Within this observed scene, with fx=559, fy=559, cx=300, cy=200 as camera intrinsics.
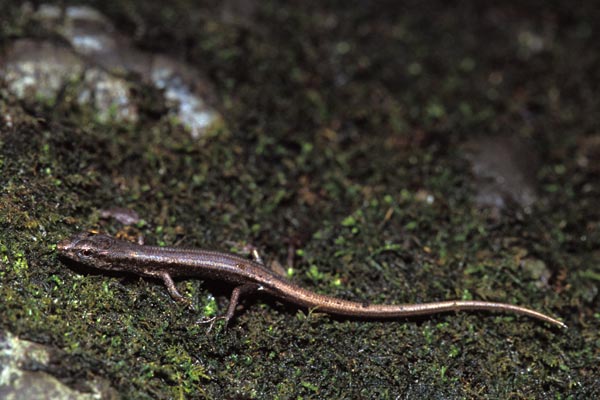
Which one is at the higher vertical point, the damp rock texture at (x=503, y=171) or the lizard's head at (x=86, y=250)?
the damp rock texture at (x=503, y=171)

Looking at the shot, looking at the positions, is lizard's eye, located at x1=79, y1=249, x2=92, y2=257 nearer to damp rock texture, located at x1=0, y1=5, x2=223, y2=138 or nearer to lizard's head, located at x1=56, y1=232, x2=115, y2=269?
lizard's head, located at x1=56, y1=232, x2=115, y2=269

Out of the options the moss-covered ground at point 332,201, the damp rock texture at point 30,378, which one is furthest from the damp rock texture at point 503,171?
the damp rock texture at point 30,378

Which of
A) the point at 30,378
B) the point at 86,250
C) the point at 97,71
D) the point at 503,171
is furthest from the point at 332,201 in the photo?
the point at 30,378

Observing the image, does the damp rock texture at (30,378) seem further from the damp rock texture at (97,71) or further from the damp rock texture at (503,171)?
the damp rock texture at (503,171)

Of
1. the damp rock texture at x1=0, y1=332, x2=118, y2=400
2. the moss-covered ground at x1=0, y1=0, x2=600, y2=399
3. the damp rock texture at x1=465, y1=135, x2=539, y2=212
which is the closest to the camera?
the damp rock texture at x1=0, y1=332, x2=118, y2=400

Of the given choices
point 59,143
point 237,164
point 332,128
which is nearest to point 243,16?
point 332,128

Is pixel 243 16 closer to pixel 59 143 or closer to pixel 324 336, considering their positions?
pixel 59 143

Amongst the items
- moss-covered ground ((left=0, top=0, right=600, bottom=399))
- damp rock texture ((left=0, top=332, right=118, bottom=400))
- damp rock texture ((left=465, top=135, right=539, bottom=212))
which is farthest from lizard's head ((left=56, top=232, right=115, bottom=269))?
damp rock texture ((left=465, top=135, right=539, bottom=212))
